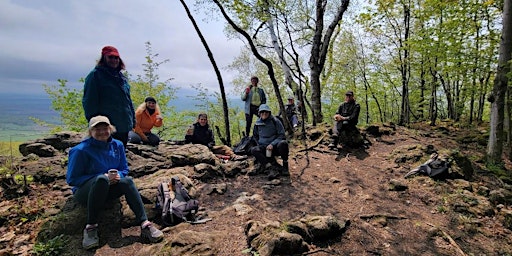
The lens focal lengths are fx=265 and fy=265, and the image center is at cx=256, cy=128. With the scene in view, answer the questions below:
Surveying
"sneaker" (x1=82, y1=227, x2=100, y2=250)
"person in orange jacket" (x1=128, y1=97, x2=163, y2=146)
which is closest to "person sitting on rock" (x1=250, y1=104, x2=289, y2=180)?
"person in orange jacket" (x1=128, y1=97, x2=163, y2=146)

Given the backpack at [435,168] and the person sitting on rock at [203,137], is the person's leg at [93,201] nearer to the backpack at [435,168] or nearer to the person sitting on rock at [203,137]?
the person sitting on rock at [203,137]

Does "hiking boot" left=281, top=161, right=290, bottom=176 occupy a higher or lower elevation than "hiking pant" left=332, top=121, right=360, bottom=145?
lower

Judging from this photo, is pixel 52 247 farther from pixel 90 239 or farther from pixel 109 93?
pixel 109 93

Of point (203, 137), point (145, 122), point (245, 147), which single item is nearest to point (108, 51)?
point (145, 122)

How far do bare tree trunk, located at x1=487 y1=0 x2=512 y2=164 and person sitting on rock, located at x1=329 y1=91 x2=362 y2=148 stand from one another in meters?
3.70

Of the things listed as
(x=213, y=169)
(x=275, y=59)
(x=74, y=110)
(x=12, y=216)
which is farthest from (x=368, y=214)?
(x=275, y=59)

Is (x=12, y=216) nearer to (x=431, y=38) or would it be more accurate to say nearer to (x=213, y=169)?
(x=213, y=169)

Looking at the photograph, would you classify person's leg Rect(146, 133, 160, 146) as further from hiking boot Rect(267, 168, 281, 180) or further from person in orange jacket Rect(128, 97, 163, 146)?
hiking boot Rect(267, 168, 281, 180)

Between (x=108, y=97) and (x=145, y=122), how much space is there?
241 centimetres

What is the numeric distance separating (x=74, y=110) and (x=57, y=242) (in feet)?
46.4

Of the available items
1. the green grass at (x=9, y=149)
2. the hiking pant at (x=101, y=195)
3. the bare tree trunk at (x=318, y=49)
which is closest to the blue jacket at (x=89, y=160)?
the hiking pant at (x=101, y=195)

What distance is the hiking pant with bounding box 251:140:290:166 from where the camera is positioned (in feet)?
21.6

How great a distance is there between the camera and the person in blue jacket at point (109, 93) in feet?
15.2

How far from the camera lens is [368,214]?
470cm
